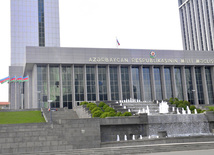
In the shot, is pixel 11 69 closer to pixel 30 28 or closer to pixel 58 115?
pixel 30 28

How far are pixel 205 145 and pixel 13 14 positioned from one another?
83439 millimetres

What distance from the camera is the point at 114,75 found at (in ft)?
191

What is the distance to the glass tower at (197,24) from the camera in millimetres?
107125

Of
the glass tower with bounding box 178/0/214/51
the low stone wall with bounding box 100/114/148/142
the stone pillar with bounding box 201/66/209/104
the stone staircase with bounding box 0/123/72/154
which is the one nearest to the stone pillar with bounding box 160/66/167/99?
the stone pillar with bounding box 201/66/209/104

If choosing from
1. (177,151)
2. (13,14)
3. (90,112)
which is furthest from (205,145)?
(13,14)

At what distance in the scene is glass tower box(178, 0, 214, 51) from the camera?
107125 mm

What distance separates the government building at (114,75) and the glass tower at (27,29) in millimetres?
29884

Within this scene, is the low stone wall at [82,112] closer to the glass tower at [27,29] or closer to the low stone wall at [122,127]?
the low stone wall at [122,127]

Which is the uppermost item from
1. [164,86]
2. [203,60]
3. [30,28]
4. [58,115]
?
[30,28]

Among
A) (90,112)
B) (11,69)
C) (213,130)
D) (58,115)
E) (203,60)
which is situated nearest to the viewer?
(213,130)

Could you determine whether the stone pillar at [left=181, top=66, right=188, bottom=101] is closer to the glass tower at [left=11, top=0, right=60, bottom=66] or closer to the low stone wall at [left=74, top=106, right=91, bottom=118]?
the low stone wall at [left=74, top=106, right=91, bottom=118]

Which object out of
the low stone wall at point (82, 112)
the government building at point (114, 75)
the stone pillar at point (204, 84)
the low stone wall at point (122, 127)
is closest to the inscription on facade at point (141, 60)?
the government building at point (114, 75)

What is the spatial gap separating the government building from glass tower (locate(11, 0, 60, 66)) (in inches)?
1177

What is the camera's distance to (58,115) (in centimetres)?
3553
